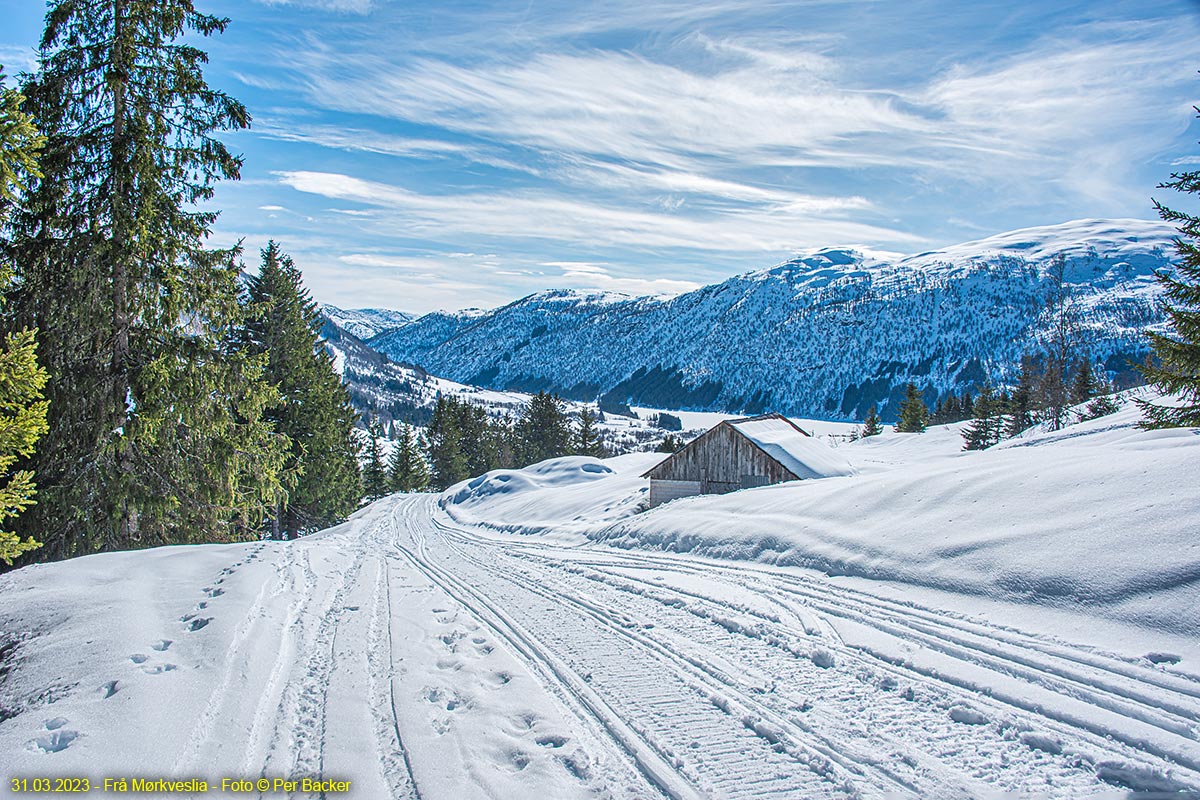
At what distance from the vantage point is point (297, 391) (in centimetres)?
2539

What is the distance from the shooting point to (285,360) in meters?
24.7

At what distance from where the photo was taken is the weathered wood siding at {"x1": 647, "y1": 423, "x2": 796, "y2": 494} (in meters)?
22.8

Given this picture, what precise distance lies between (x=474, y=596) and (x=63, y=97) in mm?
11021

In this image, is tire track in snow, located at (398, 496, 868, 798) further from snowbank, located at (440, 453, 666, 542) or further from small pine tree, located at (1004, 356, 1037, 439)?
small pine tree, located at (1004, 356, 1037, 439)

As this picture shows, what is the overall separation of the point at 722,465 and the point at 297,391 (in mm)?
17399

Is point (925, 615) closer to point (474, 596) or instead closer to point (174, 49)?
point (474, 596)

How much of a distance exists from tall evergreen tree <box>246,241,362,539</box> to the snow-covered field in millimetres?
14478

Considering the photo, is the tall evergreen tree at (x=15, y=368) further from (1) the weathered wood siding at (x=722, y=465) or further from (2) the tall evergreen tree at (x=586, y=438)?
(2) the tall evergreen tree at (x=586, y=438)

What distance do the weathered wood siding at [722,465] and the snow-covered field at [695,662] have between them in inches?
416

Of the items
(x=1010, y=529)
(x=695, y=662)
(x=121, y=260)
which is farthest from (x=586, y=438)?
(x=695, y=662)

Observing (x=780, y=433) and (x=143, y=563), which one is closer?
(x=143, y=563)

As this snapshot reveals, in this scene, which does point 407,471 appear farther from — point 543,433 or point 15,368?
point 15,368

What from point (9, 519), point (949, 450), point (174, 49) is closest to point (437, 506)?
point (9, 519)

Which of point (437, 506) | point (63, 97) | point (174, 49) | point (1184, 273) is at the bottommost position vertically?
point (437, 506)
